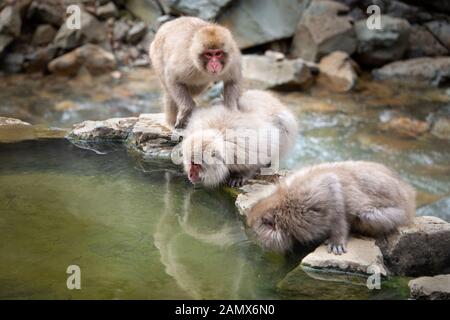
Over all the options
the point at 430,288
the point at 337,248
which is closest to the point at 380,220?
the point at 337,248

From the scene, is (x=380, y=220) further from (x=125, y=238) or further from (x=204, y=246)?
(x=125, y=238)

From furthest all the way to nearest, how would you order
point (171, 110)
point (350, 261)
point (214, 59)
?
point (171, 110) → point (214, 59) → point (350, 261)

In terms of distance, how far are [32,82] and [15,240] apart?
24.9ft

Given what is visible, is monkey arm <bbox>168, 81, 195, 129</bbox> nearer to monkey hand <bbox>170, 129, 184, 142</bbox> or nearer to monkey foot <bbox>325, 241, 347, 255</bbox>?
monkey hand <bbox>170, 129, 184, 142</bbox>

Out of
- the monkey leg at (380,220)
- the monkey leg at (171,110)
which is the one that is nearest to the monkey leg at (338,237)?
the monkey leg at (380,220)

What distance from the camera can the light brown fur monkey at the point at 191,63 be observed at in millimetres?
4797

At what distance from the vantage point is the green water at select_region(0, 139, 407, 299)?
291 centimetres

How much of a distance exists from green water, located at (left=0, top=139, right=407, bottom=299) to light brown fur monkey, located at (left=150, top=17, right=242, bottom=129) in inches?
29.0

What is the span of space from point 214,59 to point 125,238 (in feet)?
6.17

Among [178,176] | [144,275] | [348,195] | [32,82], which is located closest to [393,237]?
[348,195]

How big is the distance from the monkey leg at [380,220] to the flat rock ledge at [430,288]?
1.45 feet

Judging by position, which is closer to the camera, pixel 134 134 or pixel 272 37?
pixel 134 134

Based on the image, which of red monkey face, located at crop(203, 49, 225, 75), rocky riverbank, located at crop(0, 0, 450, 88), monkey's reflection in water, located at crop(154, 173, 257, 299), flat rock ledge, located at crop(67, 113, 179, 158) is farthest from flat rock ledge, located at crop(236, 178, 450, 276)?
rocky riverbank, located at crop(0, 0, 450, 88)

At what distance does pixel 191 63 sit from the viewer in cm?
502
